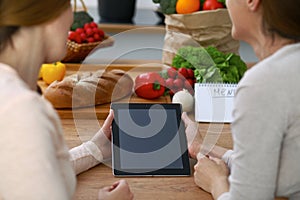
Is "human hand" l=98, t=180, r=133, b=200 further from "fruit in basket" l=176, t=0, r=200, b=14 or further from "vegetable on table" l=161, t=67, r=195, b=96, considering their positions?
"fruit in basket" l=176, t=0, r=200, b=14

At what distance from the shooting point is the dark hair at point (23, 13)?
42.8 inches

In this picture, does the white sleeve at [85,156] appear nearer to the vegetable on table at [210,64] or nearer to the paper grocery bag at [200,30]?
the vegetable on table at [210,64]

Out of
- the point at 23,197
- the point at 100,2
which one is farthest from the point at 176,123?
the point at 100,2

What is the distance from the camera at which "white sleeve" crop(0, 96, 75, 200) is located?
1.03 metres

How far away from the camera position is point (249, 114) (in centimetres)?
127

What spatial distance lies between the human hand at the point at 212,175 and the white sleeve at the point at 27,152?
588 millimetres

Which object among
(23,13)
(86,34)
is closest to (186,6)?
(86,34)

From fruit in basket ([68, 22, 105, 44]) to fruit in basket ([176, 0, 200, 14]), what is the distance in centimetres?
39

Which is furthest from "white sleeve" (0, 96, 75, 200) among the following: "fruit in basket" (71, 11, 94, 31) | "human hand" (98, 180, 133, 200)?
"fruit in basket" (71, 11, 94, 31)

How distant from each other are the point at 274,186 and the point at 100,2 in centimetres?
369

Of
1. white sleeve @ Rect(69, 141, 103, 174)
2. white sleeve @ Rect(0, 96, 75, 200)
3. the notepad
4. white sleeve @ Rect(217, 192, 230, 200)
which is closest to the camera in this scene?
white sleeve @ Rect(0, 96, 75, 200)

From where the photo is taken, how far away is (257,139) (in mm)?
1274

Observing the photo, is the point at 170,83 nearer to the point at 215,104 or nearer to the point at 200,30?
the point at 215,104

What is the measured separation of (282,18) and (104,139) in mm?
697
